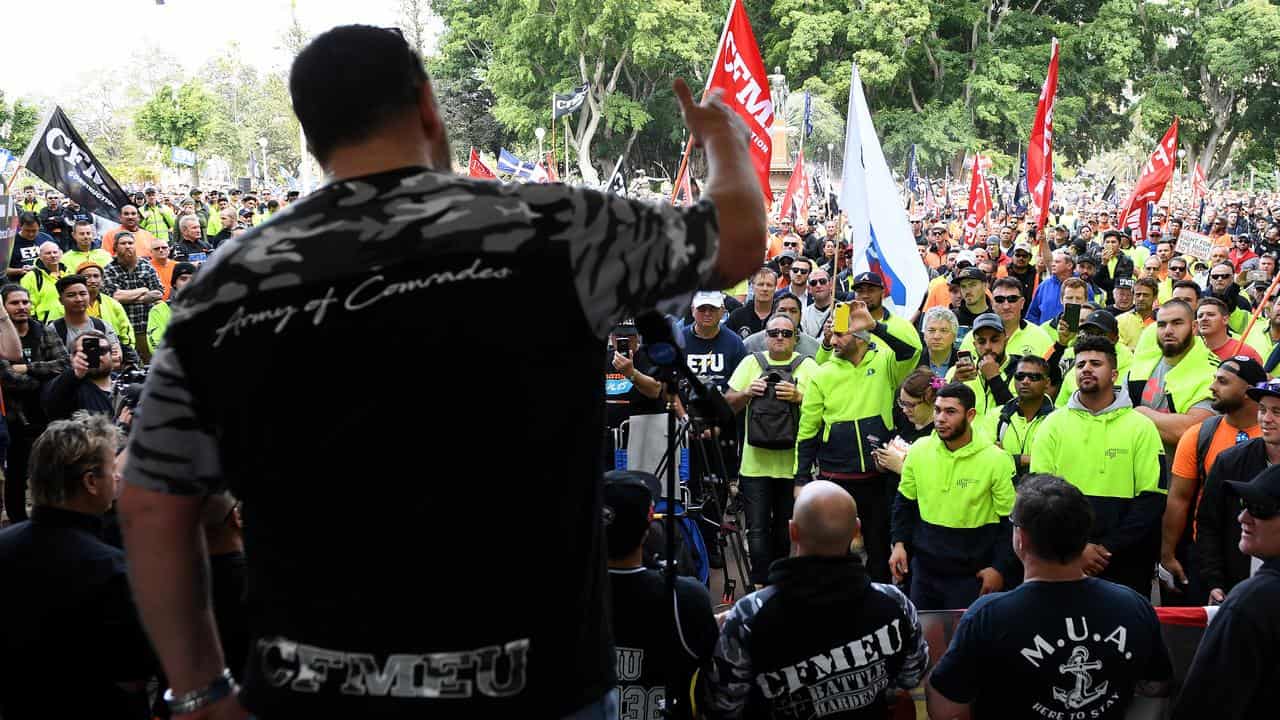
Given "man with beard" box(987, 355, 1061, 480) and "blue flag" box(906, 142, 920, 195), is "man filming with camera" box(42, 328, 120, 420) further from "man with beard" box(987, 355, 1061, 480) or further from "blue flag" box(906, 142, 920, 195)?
"blue flag" box(906, 142, 920, 195)

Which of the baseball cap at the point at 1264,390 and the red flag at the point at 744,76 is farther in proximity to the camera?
the red flag at the point at 744,76

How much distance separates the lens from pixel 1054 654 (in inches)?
130

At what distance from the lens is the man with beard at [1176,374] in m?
6.99

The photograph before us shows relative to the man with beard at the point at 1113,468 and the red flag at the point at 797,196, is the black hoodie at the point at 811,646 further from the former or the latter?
the red flag at the point at 797,196

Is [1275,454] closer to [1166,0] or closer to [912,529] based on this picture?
[912,529]

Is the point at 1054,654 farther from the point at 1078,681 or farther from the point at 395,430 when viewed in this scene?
the point at 395,430

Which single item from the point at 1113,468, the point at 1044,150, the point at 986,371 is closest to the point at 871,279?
the point at 986,371

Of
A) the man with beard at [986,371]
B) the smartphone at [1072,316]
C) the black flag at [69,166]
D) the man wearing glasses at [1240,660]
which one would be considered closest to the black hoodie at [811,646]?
the man wearing glasses at [1240,660]

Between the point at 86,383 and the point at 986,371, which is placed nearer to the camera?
the point at 86,383

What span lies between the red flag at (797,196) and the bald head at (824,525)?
16.9 m

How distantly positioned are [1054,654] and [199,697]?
2512 millimetres

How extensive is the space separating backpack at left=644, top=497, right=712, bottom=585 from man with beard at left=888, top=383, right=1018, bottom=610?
1136 millimetres

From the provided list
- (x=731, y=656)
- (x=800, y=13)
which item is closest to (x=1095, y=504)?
(x=731, y=656)

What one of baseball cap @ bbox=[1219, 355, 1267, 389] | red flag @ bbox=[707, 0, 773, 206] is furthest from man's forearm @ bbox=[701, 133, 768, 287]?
red flag @ bbox=[707, 0, 773, 206]
